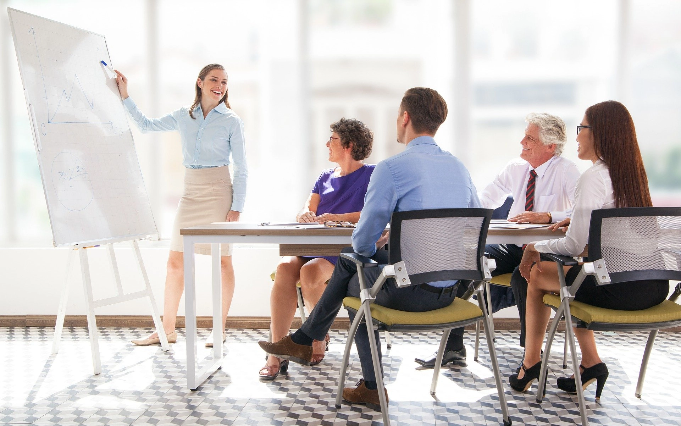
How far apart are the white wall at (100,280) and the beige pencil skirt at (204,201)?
2.20 ft

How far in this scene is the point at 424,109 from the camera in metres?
2.55

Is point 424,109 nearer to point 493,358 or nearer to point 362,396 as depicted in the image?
point 493,358

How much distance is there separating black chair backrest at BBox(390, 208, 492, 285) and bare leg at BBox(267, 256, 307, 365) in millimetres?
1134

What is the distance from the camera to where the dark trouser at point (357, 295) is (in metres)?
2.49

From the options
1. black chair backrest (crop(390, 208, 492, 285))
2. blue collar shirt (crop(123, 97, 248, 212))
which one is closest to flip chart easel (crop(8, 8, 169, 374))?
blue collar shirt (crop(123, 97, 248, 212))

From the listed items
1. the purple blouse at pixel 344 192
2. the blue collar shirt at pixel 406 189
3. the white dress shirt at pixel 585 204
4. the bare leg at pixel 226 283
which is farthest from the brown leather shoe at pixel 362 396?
the bare leg at pixel 226 283

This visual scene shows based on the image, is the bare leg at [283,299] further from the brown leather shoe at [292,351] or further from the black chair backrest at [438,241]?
the black chair backrest at [438,241]

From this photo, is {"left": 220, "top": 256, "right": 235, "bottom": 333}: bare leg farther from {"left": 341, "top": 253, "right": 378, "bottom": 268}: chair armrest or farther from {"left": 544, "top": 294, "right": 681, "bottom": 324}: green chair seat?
{"left": 544, "top": 294, "right": 681, "bottom": 324}: green chair seat

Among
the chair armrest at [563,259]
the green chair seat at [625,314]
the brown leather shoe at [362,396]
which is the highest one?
the chair armrest at [563,259]

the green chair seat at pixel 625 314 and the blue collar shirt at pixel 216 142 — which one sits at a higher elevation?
the blue collar shirt at pixel 216 142

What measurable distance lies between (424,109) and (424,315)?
781 millimetres

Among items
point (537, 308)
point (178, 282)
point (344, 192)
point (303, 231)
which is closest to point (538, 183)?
point (537, 308)

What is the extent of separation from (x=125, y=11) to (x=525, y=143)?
9.42ft

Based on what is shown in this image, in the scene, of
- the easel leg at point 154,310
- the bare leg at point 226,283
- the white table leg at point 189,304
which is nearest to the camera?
the white table leg at point 189,304
